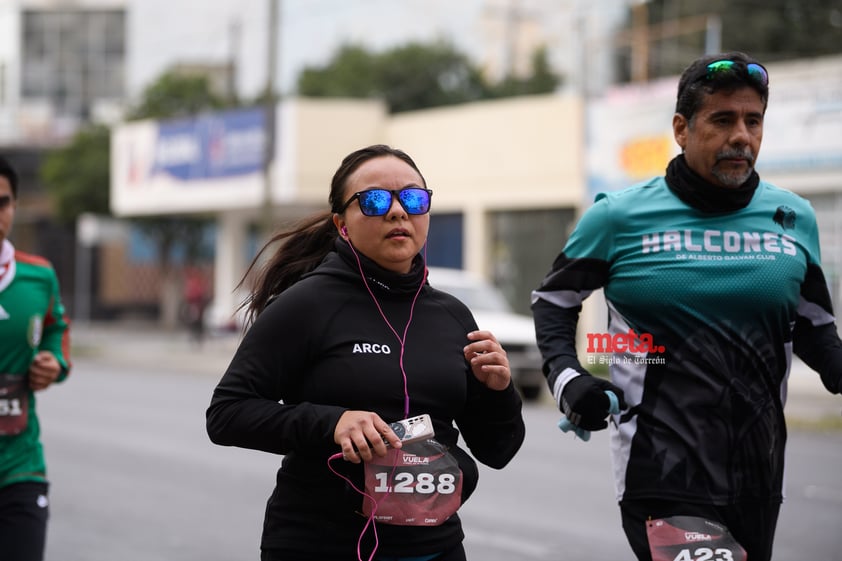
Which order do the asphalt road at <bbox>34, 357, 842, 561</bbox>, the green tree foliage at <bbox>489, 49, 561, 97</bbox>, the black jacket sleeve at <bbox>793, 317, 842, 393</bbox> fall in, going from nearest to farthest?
1. the black jacket sleeve at <bbox>793, 317, 842, 393</bbox>
2. the asphalt road at <bbox>34, 357, 842, 561</bbox>
3. the green tree foliage at <bbox>489, 49, 561, 97</bbox>

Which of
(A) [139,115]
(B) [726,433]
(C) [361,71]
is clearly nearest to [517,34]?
(C) [361,71]

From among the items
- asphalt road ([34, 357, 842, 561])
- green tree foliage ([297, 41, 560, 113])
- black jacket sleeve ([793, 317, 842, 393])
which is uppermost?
green tree foliage ([297, 41, 560, 113])

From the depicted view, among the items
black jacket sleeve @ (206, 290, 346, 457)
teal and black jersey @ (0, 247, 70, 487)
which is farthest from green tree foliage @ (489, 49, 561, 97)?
black jacket sleeve @ (206, 290, 346, 457)

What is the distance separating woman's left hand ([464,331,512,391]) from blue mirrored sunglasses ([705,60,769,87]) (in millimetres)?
1036

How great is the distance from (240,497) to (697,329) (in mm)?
6712

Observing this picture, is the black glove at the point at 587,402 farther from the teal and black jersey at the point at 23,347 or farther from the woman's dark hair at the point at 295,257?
the teal and black jersey at the point at 23,347

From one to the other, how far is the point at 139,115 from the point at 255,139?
11626 mm

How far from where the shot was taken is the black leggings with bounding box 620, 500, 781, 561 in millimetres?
3497

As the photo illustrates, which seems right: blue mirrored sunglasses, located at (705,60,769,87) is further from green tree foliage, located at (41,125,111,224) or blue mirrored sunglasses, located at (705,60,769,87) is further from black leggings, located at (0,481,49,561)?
green tree foliage, located at (41,125,111,224)

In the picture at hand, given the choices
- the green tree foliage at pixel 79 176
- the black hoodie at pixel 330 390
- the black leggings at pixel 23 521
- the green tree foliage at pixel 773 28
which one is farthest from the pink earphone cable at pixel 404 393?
the green tree foliage at pixel 79 176

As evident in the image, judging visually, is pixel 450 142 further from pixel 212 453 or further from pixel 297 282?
pixel 297 282

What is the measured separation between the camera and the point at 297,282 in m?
3.34

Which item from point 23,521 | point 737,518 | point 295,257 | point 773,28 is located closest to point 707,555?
point 737,518

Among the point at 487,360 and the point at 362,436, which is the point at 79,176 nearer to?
the point at 487,360
